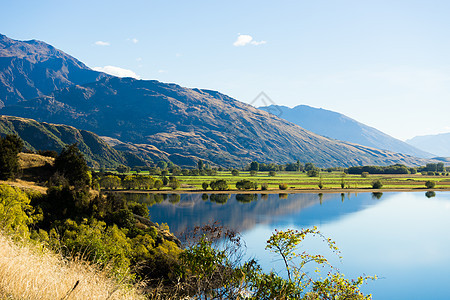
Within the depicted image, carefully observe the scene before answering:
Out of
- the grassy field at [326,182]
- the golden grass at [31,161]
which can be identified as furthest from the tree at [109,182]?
the golden grass at [31,161]

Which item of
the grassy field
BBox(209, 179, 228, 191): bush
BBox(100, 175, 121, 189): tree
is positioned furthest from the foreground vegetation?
the grassy field

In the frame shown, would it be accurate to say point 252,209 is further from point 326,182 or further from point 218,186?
point 326,182

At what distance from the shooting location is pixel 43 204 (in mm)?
25281

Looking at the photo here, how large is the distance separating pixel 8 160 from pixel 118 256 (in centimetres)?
2094

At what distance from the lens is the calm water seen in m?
28.5

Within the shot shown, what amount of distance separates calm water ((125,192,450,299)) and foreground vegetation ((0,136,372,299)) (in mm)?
3838

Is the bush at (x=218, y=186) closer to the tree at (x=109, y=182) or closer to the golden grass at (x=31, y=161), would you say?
the tree at (x=109, y=182)

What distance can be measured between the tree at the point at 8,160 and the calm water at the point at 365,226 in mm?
18745

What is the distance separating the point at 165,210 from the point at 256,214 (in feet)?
51.3

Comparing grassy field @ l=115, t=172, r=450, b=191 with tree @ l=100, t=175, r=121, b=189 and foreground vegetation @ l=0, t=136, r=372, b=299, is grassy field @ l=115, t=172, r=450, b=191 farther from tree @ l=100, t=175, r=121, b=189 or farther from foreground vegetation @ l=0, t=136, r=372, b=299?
foreground vegetation @ l=0, t=136, r=372, b=299

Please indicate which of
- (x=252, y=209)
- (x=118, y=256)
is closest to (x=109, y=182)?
(x=252, y=209)

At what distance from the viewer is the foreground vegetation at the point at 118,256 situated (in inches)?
252

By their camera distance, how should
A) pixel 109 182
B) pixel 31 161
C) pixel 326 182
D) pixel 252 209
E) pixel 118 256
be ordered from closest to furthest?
pixel 118 256 → pixel 31 161 → pixel 252 209 → pixel 109 182 → pixel 326 182

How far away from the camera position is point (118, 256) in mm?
16938
